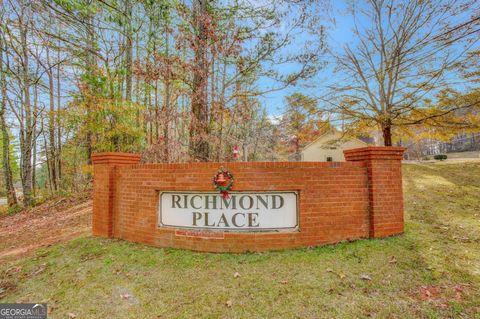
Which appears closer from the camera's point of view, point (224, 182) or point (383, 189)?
point (224, 182)

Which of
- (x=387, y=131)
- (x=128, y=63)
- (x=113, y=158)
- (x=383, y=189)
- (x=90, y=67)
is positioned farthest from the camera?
(x=387, y=131)

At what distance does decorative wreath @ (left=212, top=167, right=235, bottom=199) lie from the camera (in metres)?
3.85

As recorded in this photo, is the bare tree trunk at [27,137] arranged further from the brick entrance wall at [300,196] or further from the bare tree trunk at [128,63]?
the brick entrance wall at [300,196]

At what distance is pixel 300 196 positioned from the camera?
12.8 ft

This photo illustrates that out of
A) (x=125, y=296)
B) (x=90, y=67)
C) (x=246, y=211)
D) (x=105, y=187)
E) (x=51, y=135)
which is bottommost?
(x=125, y=296)

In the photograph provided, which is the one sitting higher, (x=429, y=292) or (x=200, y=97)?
(x=200, y=97)

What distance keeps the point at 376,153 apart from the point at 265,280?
2.83 m

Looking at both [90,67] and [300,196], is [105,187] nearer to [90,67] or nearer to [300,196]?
[300,196]

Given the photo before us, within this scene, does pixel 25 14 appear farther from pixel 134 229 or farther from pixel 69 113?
pixel 134 229

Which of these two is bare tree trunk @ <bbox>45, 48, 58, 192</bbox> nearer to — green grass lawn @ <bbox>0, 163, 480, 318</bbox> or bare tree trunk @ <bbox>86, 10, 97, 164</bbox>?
bare tree trunk @ <bbox>86, 10, 97, 164</bbox>

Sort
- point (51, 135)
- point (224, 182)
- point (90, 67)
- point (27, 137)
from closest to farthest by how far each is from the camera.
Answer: point (224, 182) → point (90, 67) → point (27, 137) → point (51, 135)

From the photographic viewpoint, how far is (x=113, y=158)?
15.9 ft

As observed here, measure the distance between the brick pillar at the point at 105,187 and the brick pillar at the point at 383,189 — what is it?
4.47m

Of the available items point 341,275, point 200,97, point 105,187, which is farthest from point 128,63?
point 341,275
